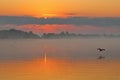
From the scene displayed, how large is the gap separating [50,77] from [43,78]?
763mm

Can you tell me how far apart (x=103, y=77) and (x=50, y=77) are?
4.12 meters

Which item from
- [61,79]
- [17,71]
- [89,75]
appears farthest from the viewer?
[17,71]

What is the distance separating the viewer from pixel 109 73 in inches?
1430

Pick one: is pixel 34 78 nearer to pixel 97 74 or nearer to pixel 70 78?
pixel 70 78

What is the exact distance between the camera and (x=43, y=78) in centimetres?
3412

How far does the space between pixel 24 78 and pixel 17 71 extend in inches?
249

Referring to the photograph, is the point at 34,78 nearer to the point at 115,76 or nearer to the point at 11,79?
the point at 11,79

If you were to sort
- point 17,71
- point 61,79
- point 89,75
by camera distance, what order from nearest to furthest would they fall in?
point 61,79 → point 89,75 → point 17,71

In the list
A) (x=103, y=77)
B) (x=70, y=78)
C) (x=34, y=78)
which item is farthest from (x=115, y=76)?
(x=34, y=78)

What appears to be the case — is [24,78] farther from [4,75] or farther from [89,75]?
[89,75]

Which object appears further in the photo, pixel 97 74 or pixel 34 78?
pixel 97 74

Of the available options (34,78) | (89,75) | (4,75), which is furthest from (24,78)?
(89,75)

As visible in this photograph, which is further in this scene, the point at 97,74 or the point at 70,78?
the point at 97,74

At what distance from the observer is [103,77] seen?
110 feet
